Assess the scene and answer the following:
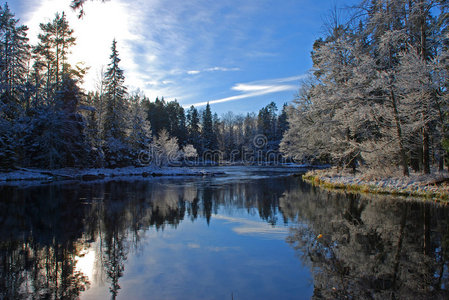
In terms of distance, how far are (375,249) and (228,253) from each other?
11.3 feet

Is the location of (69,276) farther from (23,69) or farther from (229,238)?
(23,69)

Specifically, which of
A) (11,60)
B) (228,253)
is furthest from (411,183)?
(11,60)

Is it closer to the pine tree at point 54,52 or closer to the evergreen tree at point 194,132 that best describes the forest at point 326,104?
the pine tree at point 54,52

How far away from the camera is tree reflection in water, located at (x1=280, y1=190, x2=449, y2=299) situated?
4.75m

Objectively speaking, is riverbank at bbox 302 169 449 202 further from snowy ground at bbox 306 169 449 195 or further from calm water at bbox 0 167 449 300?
calm water at bbox 0 167 449 300

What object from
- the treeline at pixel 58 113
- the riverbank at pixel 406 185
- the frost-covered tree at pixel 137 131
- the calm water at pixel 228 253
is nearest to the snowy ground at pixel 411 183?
the riverbank at pixel 406 185

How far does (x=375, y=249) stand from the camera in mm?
6609

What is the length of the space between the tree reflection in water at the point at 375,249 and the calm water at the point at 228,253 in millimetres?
25

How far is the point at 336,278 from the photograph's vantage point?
521 cm

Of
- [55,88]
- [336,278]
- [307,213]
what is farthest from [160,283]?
[55,88]

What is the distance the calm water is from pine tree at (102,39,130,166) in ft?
96.0

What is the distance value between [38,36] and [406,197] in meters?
46.3

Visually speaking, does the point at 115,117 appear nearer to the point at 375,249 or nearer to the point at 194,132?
the point at 194,132

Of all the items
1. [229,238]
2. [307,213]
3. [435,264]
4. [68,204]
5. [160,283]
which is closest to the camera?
[160,283]
